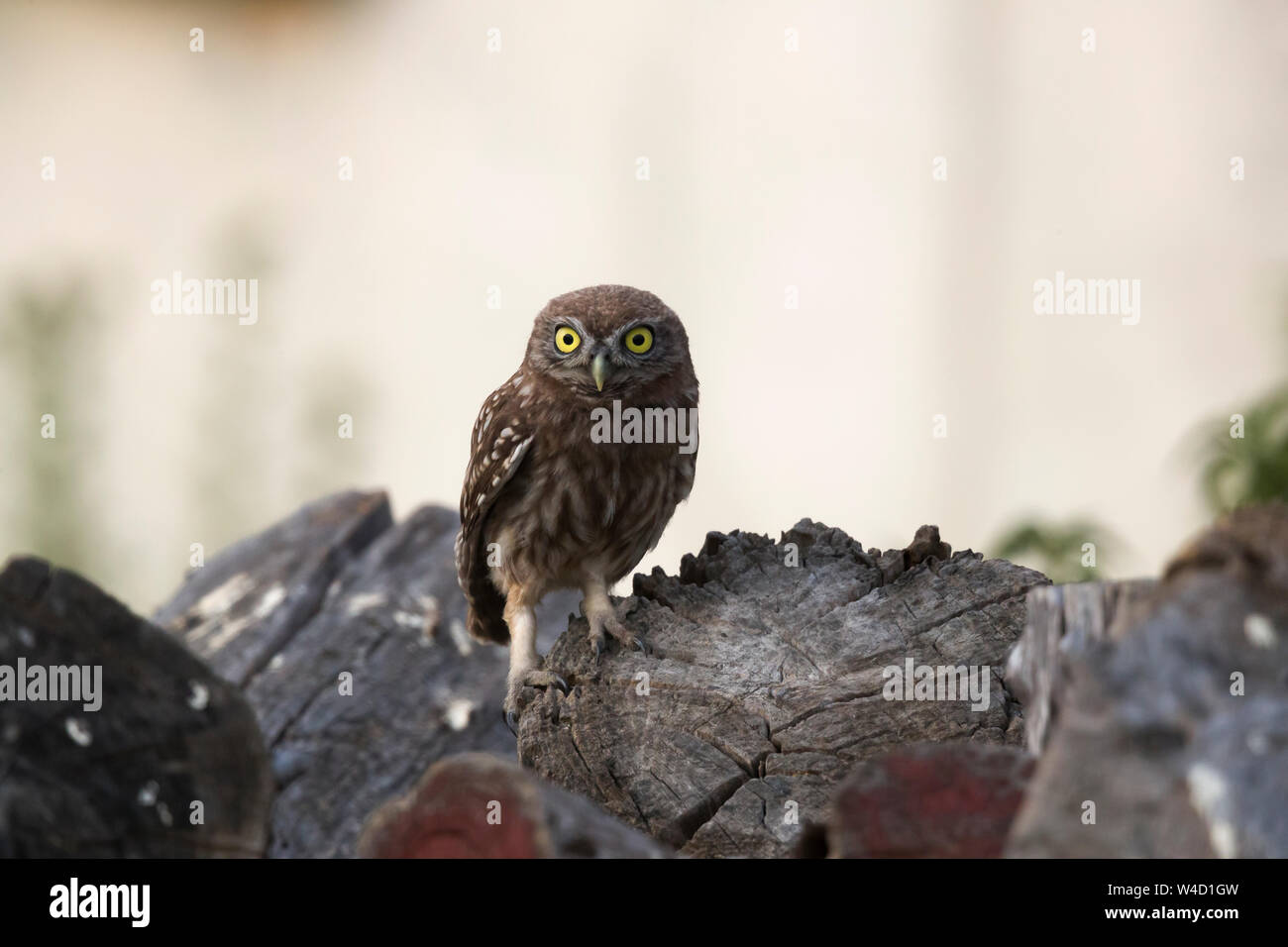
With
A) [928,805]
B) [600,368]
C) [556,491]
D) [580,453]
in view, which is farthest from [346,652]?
[928,805]

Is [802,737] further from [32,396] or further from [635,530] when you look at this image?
[32,396]

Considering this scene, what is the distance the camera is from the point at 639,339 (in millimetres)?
3328

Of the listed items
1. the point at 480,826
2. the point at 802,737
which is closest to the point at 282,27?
the point at 802,737

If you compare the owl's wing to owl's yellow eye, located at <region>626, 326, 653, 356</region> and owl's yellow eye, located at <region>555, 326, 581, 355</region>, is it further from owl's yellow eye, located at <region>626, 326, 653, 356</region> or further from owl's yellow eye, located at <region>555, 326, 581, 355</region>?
owl's yellow eye, located at <region>626, 326, 653, 356</region>

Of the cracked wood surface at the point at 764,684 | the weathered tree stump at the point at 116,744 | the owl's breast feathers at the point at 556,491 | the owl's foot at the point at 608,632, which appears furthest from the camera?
the owl's breast feathers at the point at 556,491

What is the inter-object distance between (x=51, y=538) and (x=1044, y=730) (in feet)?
17.9

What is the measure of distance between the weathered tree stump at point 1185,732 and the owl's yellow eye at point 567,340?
2.12 metres

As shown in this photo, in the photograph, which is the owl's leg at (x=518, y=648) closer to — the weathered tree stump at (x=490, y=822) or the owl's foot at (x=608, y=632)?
the owl's foot at (x=608, y=632)

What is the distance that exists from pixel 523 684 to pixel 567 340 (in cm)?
99

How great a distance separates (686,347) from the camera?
3.55m

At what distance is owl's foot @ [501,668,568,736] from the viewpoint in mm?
2904

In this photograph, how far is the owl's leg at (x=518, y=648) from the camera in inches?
129

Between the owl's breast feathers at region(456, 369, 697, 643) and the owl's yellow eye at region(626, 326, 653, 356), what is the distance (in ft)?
0.57

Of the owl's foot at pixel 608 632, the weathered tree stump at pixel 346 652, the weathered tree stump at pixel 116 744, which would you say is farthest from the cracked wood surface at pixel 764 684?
the weathered tree stump at pixel 346 652
